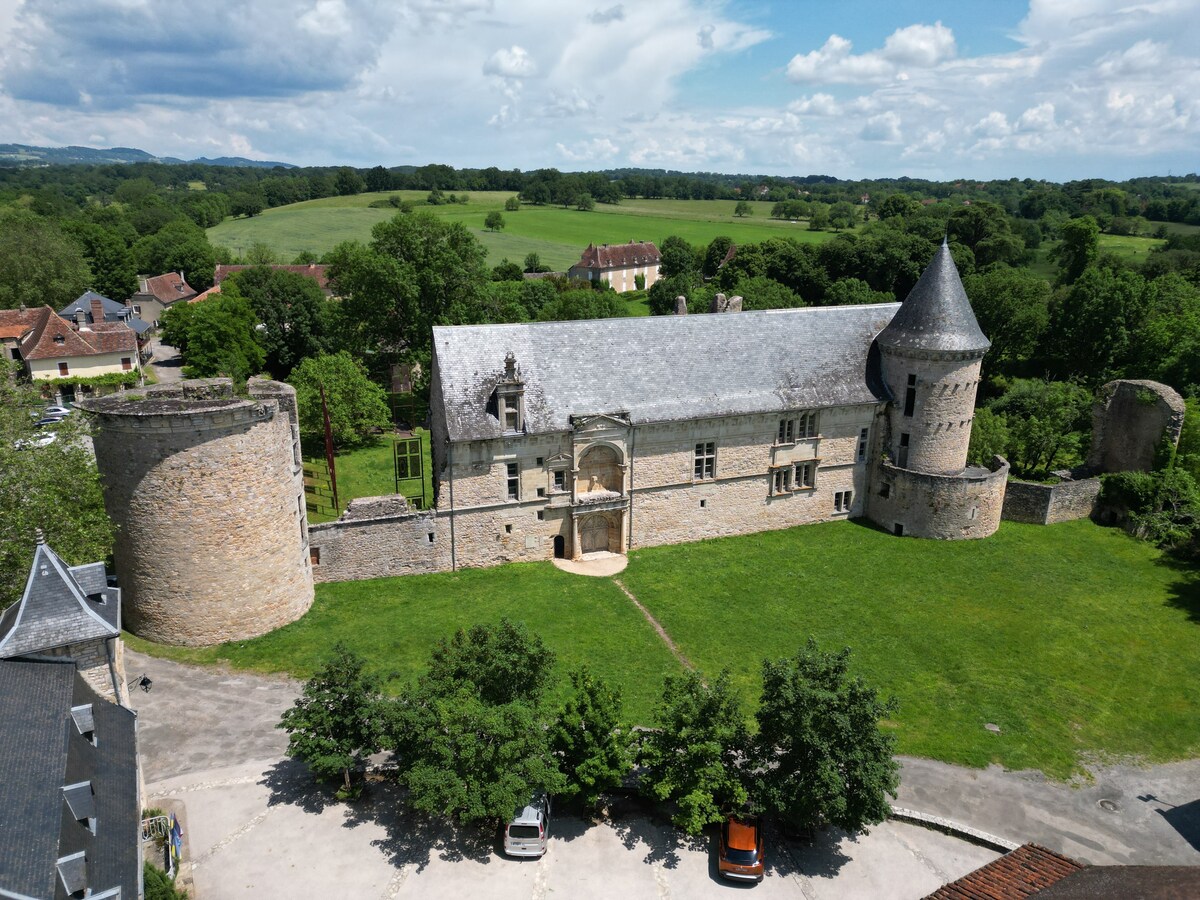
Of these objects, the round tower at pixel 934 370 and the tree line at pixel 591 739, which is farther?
the round tower at pixel 934 370

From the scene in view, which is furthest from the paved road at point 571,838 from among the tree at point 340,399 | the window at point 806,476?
the tree at point 340,399

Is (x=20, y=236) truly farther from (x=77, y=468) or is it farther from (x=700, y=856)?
(x=700, y=856)

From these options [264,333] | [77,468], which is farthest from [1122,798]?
[264,333]

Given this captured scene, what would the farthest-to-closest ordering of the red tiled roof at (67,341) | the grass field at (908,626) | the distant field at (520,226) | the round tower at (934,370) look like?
1. the distant field at (520,226)
2. the red tiled roof at (67,341)
3. the round tower at (934,370)
4. the grass field at (908,626)

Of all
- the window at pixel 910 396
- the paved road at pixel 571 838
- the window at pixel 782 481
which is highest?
the window at pixel 910 396

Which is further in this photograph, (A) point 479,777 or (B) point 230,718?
(B) point 230,718

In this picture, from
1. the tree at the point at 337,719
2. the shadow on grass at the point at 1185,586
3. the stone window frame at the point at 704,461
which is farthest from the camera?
the stone window frame at the point at 704,461

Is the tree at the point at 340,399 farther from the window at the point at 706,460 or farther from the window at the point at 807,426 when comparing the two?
the window at the point at 807,426

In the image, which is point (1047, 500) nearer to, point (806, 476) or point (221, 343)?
point (806, 476)
